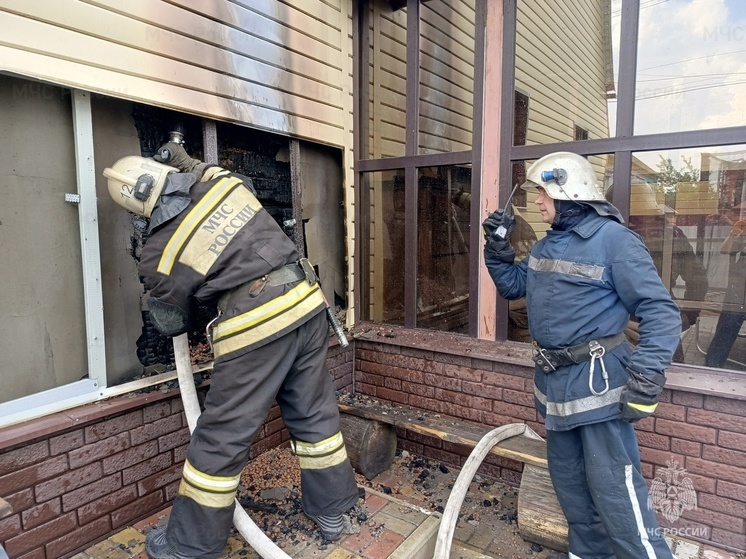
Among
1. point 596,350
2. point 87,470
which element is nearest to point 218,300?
point 87,470

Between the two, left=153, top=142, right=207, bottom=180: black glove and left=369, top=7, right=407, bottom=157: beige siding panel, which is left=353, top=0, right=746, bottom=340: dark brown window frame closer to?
left=369, top=7, right=407, bottom=157: beige siding panel

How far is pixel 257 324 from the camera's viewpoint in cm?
210

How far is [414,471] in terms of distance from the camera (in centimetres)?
353

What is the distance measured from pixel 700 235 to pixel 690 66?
1.04m

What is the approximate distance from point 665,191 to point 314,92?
256cm

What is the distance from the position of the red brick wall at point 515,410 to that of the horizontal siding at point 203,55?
1913 mm

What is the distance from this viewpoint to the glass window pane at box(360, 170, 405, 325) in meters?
3.93

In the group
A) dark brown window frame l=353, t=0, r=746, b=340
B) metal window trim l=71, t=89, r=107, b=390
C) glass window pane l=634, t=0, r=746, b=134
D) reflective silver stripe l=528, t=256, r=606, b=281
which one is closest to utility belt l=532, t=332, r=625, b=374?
reflective silver stripe l=528, t=256, r=606, b=281

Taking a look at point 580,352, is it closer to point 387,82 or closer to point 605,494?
point 605,494

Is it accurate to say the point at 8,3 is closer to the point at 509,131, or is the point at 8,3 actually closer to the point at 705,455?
the point at 509,131

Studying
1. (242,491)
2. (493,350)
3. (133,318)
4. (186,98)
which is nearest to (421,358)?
(493,350)

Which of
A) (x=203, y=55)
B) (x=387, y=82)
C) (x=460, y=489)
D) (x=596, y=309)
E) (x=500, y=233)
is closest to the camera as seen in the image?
(x=596, y=309)

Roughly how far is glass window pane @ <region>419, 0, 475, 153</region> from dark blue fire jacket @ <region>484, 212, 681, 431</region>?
1.61 meters

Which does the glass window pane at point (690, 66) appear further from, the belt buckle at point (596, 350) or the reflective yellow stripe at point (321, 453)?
the reflective yellow stripe at point (321, 453)
